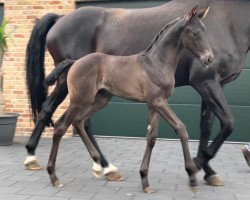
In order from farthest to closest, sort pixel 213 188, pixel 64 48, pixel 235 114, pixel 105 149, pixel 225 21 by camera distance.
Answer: pixel 235 114
pixel 105 149
pixel 64 48
pixel 225 21
pixel 213 188

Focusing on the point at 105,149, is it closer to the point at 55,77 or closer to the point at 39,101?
the point at 39,101

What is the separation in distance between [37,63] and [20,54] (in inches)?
110

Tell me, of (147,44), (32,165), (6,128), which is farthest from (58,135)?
(6,128)

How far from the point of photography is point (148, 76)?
439cm

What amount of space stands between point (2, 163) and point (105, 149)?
6.66 ft

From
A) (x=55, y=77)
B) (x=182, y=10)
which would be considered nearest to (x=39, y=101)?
(x=55, y=77)

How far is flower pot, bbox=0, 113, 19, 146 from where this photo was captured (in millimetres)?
7707

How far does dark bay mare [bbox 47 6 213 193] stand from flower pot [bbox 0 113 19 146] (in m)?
3.28

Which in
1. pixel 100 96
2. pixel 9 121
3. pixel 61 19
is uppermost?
pixel 61 19

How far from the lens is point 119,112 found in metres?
8.87

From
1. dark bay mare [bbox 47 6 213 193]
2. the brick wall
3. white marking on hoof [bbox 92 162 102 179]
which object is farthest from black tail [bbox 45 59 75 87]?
the brick wall

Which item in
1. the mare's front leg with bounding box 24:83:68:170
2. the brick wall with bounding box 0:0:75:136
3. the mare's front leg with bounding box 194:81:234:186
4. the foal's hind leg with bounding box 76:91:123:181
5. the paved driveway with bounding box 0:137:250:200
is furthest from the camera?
the brick wall with bounding box 0:0:75:136

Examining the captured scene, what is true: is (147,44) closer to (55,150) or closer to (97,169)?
(97,169)

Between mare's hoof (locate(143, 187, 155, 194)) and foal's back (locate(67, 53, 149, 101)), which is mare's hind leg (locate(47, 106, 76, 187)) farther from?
mare's hoof (locate(143, 187, 155, 194))
